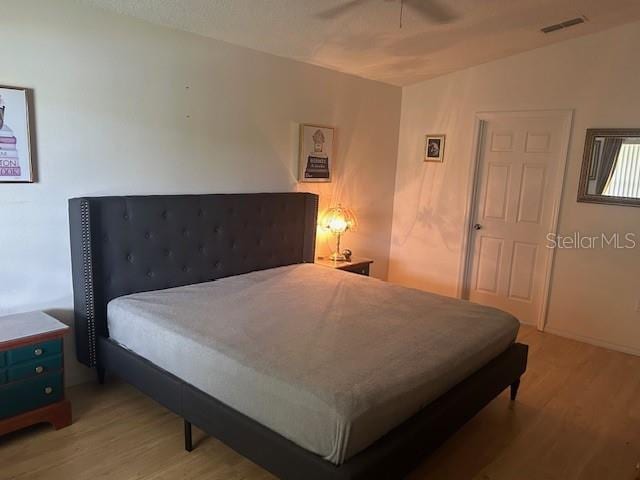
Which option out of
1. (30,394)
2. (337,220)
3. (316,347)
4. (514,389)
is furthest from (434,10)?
(30,394)

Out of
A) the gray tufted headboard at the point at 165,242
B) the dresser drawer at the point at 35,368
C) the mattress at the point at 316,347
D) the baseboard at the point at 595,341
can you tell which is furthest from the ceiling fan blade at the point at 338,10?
the baseboard at the point at 595,341

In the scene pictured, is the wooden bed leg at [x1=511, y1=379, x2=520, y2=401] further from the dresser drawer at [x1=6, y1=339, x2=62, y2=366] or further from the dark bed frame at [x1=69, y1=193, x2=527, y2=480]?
the dresser drawer at [x1=6, y1=339, x2=62, y2=366]

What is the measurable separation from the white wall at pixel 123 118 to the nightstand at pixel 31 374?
1.22 feet

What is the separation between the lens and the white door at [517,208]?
4312mm

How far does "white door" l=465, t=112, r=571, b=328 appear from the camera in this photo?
4.31m

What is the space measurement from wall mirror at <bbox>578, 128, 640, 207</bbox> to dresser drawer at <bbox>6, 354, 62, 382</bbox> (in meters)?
4.20

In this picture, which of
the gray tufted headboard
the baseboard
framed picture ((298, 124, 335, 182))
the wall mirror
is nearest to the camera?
the gray tufted headboard

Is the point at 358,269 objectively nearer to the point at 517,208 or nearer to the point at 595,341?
the point at 517,208

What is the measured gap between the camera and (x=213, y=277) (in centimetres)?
347

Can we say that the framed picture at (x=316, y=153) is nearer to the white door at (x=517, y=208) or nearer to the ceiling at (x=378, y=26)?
the ceiling at (x=378, y=26)

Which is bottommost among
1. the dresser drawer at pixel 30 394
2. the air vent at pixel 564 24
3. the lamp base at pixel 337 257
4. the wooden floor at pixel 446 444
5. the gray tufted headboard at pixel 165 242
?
the wooden floor at pixel 446 444

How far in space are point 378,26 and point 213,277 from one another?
2179 millimetres

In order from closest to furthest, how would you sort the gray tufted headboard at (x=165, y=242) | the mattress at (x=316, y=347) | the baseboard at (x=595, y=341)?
the mattress at (x=316, y=347) → the gray tufted headboard at (x=165, y=242) → the baseboard at (x=595, y=341)

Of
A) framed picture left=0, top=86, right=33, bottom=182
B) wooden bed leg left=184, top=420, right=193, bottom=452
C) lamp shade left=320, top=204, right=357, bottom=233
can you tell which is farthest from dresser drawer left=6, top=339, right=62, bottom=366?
lamp shade left=320, top=204, right=357, bottom=233
